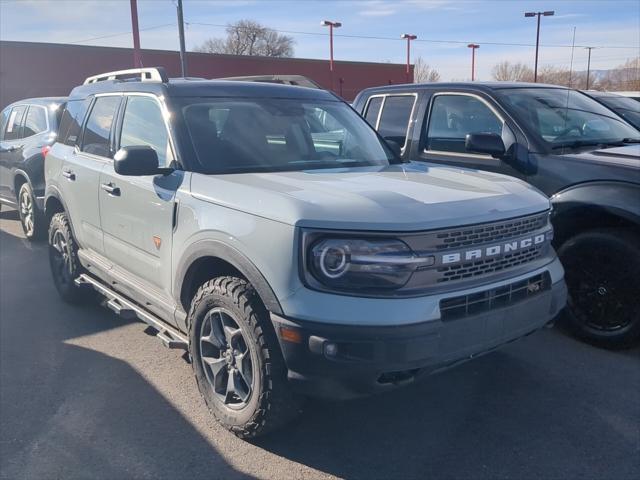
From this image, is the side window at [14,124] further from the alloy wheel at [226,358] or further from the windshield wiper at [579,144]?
the windshield wiper at [579,144]

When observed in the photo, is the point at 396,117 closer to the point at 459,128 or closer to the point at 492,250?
the point at 459,128

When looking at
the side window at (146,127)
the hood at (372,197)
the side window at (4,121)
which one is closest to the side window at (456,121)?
the hood at (372,197)

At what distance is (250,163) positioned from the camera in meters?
3.73

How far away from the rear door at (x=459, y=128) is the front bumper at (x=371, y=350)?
250 cm

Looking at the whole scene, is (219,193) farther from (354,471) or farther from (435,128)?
(435,128)

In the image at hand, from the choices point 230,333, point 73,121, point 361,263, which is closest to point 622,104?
point 73,121

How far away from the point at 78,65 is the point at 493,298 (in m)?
29.4

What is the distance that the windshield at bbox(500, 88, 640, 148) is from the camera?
16.6ft

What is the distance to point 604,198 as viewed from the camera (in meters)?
4.30

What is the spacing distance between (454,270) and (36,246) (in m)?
6.81

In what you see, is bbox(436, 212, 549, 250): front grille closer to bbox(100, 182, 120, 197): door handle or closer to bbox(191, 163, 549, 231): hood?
bbox(191, 163, 549, 231): hood

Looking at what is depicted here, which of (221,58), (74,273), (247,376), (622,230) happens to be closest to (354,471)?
(247,376)

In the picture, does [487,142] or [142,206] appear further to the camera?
[487,142]

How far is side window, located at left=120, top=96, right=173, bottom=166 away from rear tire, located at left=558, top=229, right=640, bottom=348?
9.71ft
